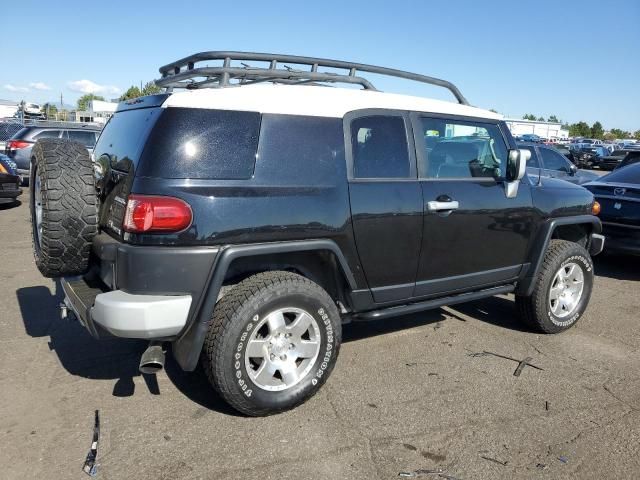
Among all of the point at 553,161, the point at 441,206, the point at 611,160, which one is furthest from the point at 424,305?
the point at 611,160

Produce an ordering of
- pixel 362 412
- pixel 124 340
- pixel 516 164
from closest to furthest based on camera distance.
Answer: pixel 362 412 → pixel 516 164 → pixel 124 340

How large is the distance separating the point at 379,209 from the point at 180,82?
1.76 metres

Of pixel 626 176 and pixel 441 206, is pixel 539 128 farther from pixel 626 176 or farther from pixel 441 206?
pixel 441 206

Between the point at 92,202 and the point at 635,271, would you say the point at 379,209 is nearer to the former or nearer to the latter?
the point at 92,202

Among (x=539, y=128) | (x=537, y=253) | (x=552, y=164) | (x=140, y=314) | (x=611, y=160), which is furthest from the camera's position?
(x=539, y=128)

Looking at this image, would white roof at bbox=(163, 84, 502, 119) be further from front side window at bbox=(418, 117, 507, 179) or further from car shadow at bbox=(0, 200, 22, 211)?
car shadow at bbox=(0, 200, 22, 211)

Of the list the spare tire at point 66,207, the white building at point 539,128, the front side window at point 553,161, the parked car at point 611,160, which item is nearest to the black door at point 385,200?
the spare tire at point 66,207

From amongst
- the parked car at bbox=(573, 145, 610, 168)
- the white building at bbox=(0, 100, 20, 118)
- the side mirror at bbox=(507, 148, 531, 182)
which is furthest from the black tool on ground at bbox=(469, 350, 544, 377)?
the white building at bbox=(0, 100, 20, 118)

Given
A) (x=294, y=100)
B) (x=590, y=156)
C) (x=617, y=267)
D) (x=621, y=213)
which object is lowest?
(x=617, y=267)

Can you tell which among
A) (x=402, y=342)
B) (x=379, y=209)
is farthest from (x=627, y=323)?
(x=379, y=209)

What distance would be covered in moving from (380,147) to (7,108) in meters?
43.7

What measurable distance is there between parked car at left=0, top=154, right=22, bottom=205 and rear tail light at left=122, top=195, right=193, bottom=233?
10143 millimetres

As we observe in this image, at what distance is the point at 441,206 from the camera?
3.71 metres

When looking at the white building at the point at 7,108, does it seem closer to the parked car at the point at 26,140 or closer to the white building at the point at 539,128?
the parked car at the point at 26,140
